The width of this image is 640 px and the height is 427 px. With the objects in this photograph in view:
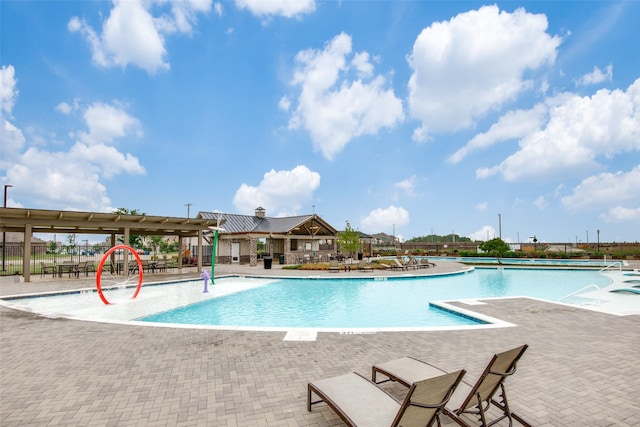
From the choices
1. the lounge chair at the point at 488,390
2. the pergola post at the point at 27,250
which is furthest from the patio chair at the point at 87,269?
the lounge chair at the point at 488,390

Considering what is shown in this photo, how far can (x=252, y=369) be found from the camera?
4586 mm

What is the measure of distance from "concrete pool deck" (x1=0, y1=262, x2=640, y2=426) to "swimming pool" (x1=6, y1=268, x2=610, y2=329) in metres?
1.58

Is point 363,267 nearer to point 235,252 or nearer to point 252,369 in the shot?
point 235,252

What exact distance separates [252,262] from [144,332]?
18219 mm

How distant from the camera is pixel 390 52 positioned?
18.4 m

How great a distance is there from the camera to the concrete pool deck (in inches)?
135

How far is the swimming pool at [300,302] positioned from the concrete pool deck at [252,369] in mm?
1580

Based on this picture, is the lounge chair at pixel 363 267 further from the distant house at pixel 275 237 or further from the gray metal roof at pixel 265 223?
the gray metal roof at pixel 265 223

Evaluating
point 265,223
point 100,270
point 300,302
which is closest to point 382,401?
point 300,302

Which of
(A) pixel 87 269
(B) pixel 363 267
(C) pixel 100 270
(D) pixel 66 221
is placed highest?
(D) pixel 66 221

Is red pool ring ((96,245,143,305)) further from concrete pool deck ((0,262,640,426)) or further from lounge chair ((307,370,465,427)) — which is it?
lounge chair ((307,370,465,427))

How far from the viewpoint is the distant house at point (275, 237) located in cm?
2644

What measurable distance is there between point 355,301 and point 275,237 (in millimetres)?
14731

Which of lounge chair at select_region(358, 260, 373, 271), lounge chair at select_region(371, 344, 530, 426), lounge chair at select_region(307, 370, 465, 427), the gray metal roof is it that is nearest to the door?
the gray metal roof
